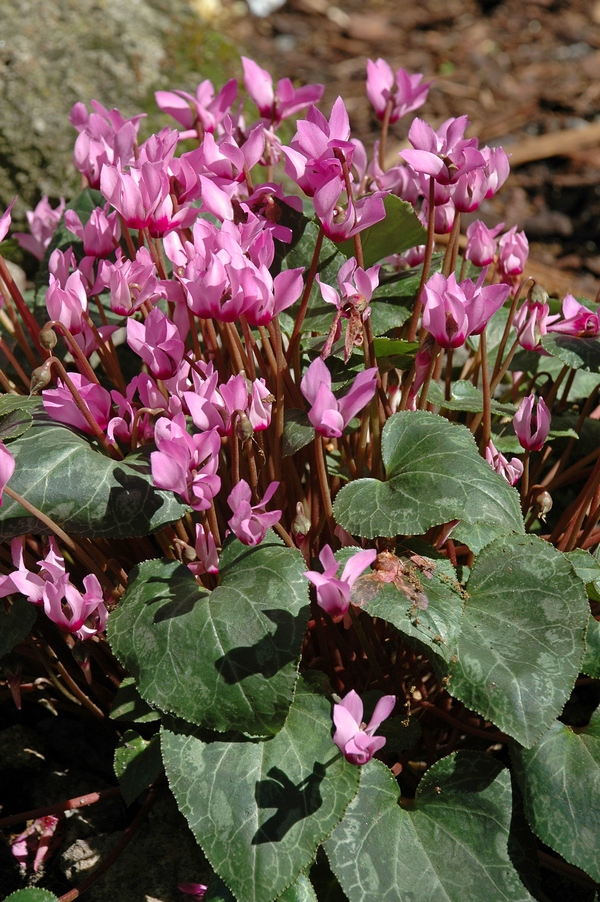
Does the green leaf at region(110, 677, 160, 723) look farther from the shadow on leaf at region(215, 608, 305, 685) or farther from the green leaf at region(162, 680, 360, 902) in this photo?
the shadow on leaf at region(215, 608, 305, 685)

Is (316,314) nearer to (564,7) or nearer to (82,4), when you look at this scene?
(82,4)

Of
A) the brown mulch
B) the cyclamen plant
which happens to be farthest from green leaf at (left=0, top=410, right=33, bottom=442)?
the brown mulch

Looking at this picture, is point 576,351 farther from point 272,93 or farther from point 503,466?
point 272,93

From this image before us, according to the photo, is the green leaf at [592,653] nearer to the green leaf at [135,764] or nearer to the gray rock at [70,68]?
the green leaf at [135,764]

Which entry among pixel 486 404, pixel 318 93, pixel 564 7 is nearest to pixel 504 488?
pixel 486 404

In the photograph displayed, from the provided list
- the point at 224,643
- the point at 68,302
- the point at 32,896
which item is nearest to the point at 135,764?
the point at 32,896
